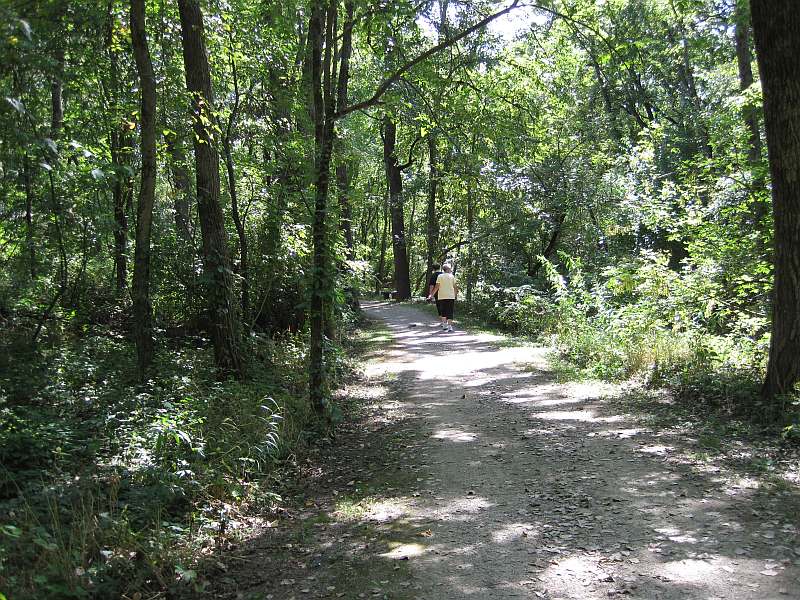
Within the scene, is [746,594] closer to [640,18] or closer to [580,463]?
[580,463]

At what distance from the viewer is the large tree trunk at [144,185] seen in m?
7.23

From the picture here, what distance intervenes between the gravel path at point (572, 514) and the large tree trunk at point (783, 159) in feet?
5.28

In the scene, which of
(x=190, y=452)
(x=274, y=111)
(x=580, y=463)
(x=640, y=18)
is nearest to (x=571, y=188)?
(x=640, y=18)

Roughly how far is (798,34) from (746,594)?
5993 mm

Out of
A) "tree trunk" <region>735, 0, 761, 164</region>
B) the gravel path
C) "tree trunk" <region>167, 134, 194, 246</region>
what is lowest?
the gravel path

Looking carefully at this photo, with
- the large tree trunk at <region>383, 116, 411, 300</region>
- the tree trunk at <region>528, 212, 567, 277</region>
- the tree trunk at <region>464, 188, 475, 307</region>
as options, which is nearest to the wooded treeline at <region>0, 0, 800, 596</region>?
the tree trunk at <region>528, 212, 567, 277</region>

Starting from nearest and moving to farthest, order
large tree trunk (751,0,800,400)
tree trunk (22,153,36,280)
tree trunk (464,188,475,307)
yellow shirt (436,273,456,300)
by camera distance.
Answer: large tree trunk (751,0,800,400)
tree trunk (22,153,36,280)
yellow shirt (436,273,456,300)
tree trunk (464,188,475,307)

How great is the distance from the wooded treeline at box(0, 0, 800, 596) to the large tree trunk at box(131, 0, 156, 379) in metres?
0.03

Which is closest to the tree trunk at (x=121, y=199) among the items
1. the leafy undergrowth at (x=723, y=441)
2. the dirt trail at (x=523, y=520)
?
the dirt trail at (x=523, y=520)

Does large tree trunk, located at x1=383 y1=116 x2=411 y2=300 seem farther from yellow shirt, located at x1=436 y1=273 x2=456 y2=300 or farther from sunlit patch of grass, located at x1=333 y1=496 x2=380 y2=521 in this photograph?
sunlit patch of grass, located at x1=333 y1=496 x2=380 y2=521

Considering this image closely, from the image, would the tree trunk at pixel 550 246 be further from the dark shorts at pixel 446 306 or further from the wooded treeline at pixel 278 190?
the wooded treeline at pixel 278 190

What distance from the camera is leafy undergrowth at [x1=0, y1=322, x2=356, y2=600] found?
3836mm

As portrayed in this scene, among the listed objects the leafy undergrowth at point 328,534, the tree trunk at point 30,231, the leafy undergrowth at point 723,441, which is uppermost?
the tree trunk at point 30,231

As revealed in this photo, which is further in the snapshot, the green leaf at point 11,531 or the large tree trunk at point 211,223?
the large tree trunk at point 211,223
